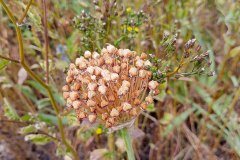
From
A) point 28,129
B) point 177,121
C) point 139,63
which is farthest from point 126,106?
point 177,121

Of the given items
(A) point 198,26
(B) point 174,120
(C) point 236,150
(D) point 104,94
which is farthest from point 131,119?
(A) point 198,26

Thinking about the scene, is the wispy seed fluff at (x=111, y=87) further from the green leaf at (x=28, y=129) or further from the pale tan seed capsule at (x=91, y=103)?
the green leaf at (x=28, y=129)

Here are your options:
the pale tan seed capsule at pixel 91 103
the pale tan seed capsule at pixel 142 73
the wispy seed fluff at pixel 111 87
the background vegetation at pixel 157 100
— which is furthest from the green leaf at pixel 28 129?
the pale tan seed capsule at pixel 142 73

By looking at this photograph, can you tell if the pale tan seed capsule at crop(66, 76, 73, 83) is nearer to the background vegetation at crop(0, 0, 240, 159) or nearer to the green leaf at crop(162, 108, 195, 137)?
the background vegetation at crop(0, 0, 240, 159)

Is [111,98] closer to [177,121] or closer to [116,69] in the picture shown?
[116,69]

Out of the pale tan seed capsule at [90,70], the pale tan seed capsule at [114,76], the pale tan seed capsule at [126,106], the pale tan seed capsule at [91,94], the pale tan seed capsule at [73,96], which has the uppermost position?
the pale tan seed capsule at [90,70]

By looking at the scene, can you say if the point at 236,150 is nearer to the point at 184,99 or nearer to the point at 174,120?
the point at 174,120

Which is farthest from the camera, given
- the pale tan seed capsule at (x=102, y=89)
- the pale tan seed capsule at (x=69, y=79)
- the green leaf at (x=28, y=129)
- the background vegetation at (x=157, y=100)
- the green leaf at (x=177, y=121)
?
the green leaf at (x=177, y=121)

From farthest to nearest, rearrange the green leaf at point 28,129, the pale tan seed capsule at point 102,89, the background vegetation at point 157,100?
the background vegetation at point 157,100 → the green leaf at point 28,129 → the pale tan seed capsule at point 102,89
